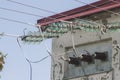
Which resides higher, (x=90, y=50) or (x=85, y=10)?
(x=85, y=10)

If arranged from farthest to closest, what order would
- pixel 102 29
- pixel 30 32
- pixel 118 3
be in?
pixel 118 3, pixel 102 29, pixel 30 32

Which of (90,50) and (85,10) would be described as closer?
(85,10)

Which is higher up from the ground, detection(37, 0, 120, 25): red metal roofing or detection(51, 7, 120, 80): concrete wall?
detection(37, 0, 120, 25): red metal roofing

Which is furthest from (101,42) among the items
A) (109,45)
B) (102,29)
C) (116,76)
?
(102,29)

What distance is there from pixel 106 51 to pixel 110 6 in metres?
1.42

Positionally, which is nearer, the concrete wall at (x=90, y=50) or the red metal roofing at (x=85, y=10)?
the red metal roofing at (x=85, y=10)

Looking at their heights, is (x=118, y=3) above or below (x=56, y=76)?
above

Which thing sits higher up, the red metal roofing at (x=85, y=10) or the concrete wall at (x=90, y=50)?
the red metal roofing at (x=85, y=10)

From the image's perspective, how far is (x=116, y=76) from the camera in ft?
45.2

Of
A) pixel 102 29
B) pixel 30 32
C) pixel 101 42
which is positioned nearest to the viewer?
pixel 30 32

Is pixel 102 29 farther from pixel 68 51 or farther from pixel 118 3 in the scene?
pixel 68 51

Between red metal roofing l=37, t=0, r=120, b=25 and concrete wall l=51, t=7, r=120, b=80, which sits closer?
red metal roofing l=37, t=0, r=120, b=25

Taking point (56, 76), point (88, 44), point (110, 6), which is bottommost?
point (56, 76)

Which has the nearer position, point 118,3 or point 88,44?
point 118,3
